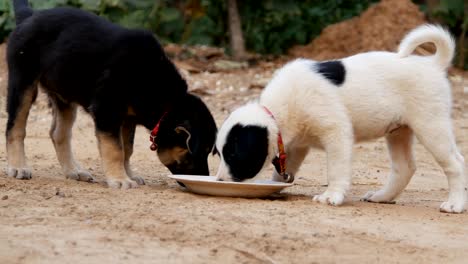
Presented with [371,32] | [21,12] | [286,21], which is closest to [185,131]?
[21,12]

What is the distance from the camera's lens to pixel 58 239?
4570 millimetres

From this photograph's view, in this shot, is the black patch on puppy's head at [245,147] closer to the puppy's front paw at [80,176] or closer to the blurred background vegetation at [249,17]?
the puppy's front paw at [80,176]

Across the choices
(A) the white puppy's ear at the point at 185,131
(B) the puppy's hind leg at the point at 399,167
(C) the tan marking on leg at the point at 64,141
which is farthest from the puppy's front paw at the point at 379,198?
(C) the tan marking on leg at the point at 64,141

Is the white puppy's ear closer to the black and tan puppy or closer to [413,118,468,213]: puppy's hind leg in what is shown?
the black and tan puppy

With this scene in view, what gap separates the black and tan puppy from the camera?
6617mm

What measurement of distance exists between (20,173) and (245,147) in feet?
6.88

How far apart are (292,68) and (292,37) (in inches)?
327

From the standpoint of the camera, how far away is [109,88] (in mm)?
6590

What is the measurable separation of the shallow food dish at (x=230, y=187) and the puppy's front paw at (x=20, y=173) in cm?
145

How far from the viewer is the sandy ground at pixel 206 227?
4.49 meters

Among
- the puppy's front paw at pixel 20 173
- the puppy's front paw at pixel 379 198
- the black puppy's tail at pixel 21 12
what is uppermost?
the black puppy's tail at pixel 21 12

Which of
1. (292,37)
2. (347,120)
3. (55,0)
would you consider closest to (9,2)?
(55,0)

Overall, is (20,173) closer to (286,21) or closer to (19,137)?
(19,137)

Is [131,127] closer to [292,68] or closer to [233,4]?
[292,68]
